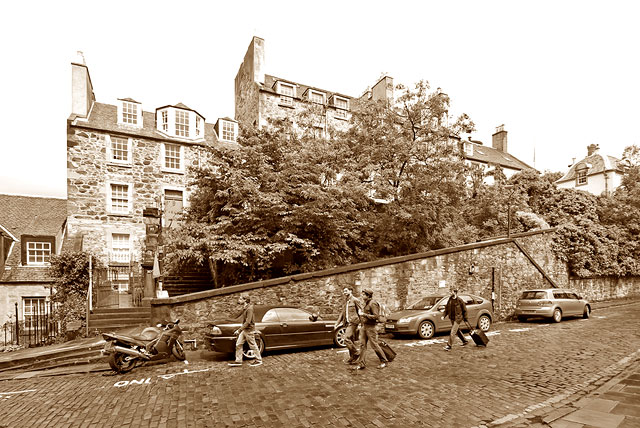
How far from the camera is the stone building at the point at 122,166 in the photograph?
869 inches

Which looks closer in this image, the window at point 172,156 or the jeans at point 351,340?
the jeans at point 351,340

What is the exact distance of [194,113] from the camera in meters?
25.8

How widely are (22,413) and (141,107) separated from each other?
22496 mm

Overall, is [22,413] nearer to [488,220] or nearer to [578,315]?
[578,315]

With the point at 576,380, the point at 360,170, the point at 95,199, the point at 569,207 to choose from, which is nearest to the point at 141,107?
the point at 95,199

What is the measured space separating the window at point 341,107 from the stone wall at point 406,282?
16039 millimetres

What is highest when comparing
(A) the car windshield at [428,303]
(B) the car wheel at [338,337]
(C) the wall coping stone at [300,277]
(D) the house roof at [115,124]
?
(D) the house roof at [115,124]

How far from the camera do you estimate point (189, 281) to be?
18781 millimetres

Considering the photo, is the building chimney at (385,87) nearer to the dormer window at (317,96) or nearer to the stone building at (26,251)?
the dormer window at (317,96)

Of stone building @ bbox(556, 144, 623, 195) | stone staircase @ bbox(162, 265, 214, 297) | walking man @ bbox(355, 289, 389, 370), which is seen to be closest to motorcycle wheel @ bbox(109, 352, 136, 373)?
walking man @ bbox(355, 289, 389, 370)

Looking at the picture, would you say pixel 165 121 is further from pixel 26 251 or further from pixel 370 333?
pixel 370 333

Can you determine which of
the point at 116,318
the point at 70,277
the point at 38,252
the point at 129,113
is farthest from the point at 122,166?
the point at 116,318

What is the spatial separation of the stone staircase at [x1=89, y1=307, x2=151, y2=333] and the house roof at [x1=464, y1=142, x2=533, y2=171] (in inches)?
1363

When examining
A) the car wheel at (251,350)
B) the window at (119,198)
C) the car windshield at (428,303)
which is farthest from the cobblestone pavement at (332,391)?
the window at (119,198)
